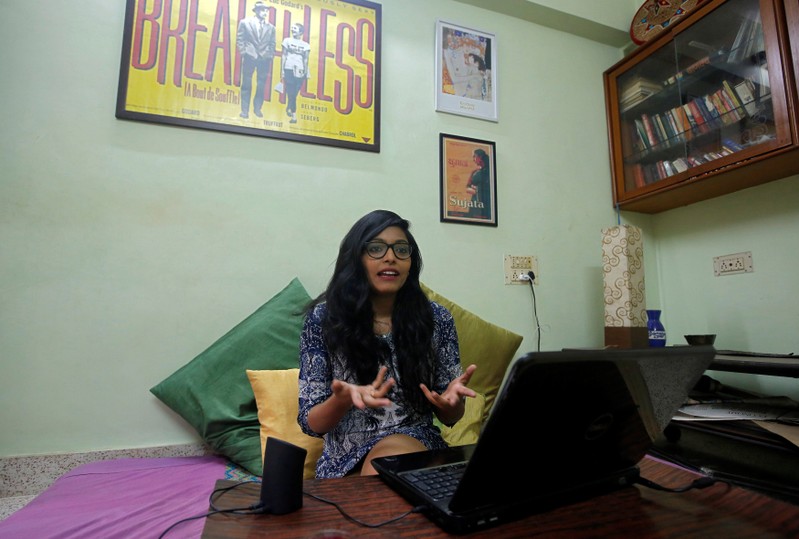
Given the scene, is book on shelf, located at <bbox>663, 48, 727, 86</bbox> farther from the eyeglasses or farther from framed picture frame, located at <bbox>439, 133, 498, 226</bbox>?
the eyeglasses

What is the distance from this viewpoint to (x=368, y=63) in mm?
1910

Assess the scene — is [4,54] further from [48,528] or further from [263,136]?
[48,528]

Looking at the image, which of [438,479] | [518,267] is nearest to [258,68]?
[518,267]

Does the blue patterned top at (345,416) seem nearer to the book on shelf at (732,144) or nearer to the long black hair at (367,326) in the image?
the long black hair at (367,326)


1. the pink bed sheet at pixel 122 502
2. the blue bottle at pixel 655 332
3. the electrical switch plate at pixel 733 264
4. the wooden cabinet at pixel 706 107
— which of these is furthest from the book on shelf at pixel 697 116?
the pink bed sheet at pixel 122 502

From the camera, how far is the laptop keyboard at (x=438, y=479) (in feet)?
1.80

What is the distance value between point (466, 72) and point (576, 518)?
6.82 feet

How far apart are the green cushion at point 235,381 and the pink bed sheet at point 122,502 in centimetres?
11

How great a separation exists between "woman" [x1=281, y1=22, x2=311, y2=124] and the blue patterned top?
3.57ft

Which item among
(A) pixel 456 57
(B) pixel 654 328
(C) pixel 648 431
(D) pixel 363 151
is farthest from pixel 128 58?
(B) pixel 654 328

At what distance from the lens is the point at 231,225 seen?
1644 mm

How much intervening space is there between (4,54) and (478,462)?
83.5 inches

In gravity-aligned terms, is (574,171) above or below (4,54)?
below

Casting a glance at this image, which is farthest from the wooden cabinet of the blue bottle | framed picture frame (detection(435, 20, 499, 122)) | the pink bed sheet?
the pink bed sheet
